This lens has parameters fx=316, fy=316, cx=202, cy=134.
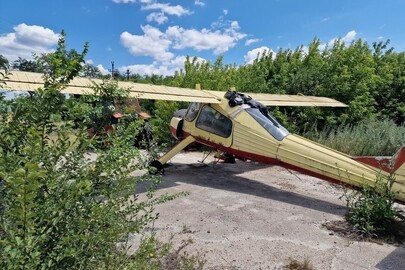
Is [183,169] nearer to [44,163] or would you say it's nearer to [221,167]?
[221,167]

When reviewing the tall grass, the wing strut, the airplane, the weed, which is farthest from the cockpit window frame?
the weed

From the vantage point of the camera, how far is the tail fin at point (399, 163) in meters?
4.72

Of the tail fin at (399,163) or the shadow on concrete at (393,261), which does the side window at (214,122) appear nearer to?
the tail fin at (399,163)

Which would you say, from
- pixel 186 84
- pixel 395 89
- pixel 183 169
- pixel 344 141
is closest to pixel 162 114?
pixel 186 84

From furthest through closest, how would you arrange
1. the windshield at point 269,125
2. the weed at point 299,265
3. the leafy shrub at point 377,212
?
the windshield at point 269,125, the leafy shrub at point 377,212, the weed at point 299,265

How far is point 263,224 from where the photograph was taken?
4961 mm

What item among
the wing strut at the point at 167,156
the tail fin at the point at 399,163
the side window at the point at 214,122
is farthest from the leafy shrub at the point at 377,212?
the wing strut at the point at 167,156

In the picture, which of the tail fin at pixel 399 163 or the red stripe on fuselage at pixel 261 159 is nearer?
the tail fin at pixel 399 163

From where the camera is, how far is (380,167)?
5.36 meters

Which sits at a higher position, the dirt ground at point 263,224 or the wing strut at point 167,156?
the wing strut at point 167,156

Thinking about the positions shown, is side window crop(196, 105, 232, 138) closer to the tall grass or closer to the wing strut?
the wing strut

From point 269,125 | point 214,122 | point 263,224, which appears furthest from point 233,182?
point 263,224

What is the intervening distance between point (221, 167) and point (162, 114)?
14.2 feet

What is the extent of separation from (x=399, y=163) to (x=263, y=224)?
2252mm
